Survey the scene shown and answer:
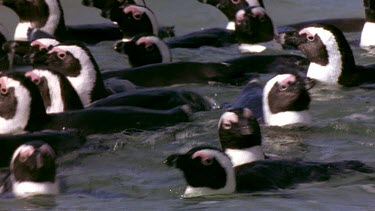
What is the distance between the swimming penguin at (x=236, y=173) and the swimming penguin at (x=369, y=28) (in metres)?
5.33

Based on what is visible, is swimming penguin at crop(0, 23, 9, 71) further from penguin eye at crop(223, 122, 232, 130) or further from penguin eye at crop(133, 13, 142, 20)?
penguin eye at crop(223, 122, 232, 130)

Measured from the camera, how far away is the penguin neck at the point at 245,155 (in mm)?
10641

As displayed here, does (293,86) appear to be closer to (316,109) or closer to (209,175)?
(316,109)

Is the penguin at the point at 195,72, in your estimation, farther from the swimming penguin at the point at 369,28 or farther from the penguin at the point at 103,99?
the swimming penguin at the point at 369,28

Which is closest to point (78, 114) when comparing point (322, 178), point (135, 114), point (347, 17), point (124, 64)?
point (135, 114)

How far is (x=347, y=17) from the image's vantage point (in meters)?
18.1

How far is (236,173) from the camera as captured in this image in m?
10.2

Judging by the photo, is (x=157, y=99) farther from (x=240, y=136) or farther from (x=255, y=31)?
(x=255, y=31)

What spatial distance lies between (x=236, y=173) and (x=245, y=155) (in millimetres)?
508

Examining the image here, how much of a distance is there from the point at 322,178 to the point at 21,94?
2.85 m

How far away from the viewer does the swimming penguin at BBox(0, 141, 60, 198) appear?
10.1 m

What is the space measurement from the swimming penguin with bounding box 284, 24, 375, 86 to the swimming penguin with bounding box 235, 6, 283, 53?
144cm

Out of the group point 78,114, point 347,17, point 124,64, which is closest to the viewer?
point 78,114

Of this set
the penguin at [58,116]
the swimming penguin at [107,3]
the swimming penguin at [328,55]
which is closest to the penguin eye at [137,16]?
the swimming penguin at [107,3]
